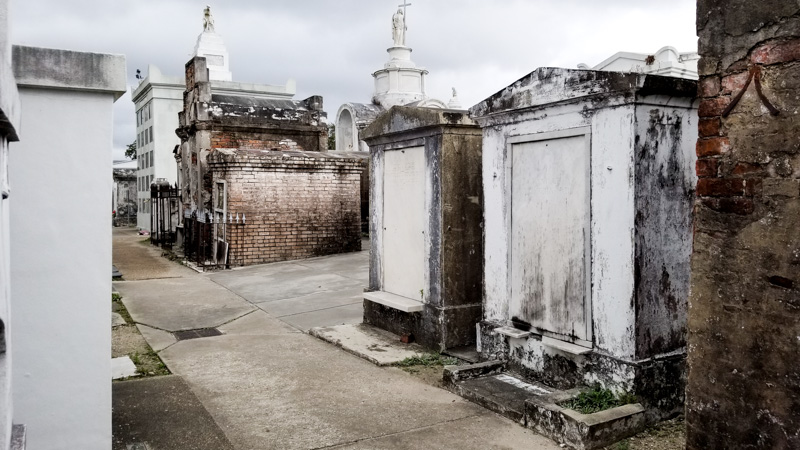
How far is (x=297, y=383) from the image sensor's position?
5.38 m

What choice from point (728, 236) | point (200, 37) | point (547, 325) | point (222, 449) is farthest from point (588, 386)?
point (200, 37)

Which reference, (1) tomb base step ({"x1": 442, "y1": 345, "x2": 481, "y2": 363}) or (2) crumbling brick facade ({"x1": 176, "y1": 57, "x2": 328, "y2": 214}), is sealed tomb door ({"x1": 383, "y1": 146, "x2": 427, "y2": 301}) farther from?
(2) crumbling brick facade ({"x1": 176, "y1": 57, "x2": 328, "y2": 214})

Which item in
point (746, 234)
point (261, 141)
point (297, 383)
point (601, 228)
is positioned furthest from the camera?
point (261, 141)

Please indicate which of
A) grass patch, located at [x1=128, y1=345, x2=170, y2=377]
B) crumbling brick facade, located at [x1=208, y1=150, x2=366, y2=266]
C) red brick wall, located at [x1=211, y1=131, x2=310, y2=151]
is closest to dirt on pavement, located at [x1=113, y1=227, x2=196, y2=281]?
crumbling brick facade, located at [x1=208, y1=150, x2=366, y2=266]

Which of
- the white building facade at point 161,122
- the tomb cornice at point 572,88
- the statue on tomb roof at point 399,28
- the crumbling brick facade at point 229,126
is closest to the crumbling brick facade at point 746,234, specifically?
the tomb cornice at point 572,88

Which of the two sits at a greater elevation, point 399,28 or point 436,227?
point 399,28

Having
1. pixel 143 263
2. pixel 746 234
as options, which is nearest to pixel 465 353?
pixel 746 234

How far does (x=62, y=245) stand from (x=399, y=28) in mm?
23879

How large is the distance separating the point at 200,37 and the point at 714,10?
23697mm

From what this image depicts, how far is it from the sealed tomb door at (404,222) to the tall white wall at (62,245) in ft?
11.9

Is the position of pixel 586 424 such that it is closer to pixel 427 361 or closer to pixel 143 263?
pixel 427 361

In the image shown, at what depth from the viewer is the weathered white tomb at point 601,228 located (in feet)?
14.1

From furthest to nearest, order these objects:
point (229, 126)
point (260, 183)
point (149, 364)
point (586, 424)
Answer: point (229, 126)
point (260, 183)
point (149, 364)
point (586, 424)

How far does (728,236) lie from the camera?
2789 mm
